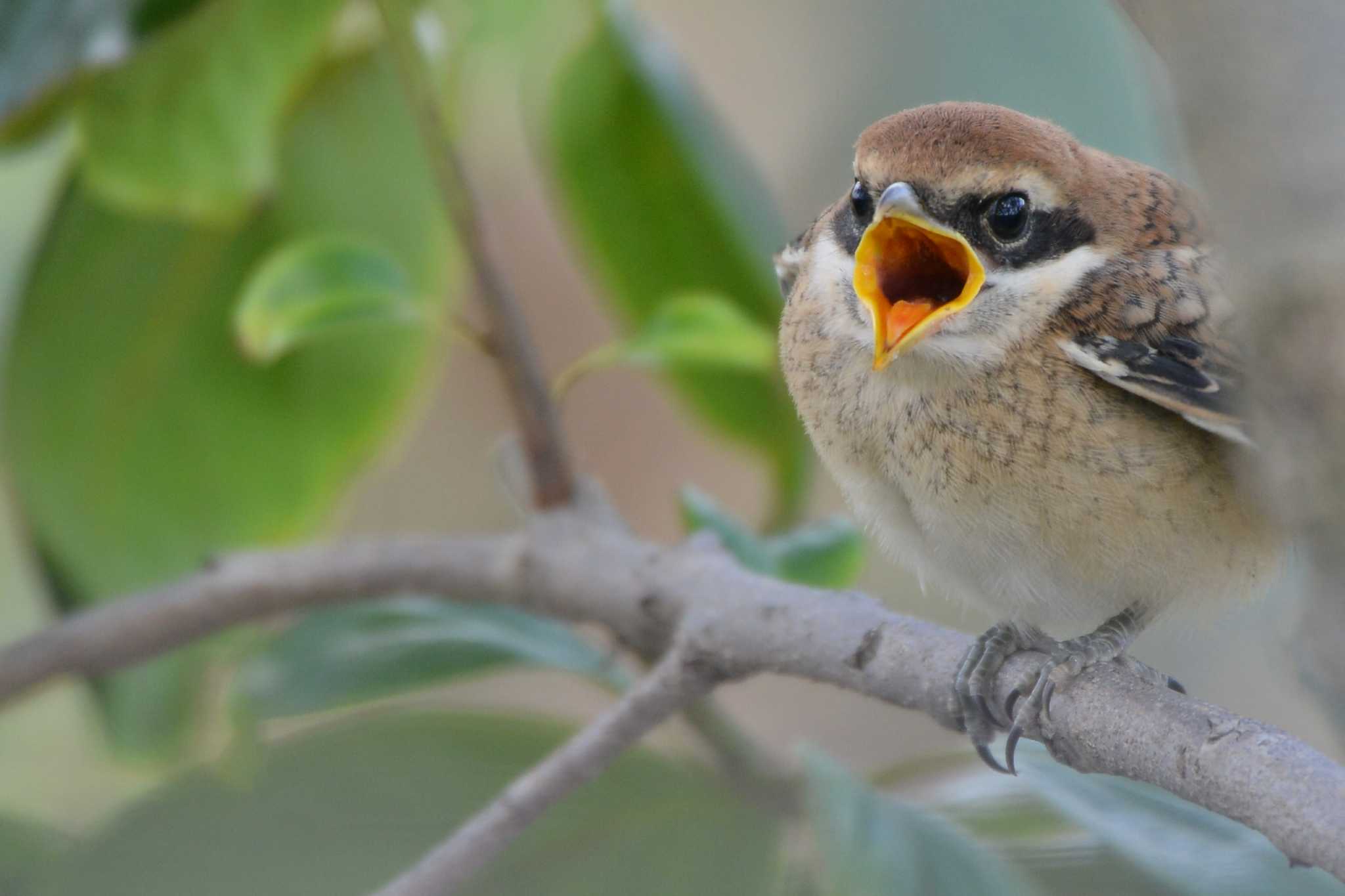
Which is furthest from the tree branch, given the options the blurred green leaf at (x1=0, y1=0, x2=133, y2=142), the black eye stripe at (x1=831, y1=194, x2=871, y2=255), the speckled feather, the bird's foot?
the blurred green leaf at (x1=0, y1=0, x2=133, y2=142)

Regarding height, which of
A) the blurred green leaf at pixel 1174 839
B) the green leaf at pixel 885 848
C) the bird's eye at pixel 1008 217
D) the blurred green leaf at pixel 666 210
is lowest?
the blurred green leaf at pixel 1174 839

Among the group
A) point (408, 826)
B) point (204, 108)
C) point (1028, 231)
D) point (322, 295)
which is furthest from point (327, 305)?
point (1028, 231)

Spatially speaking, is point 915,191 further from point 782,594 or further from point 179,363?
point 179,363

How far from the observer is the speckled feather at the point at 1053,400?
1.46 m

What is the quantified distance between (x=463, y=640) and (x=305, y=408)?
609 millimetres

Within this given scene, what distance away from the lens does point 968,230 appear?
4.89 feet

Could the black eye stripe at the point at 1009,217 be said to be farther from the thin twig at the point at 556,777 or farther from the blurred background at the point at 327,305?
the thin twig at the point at 556,777

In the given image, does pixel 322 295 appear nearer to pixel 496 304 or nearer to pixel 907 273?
pixel 496 304

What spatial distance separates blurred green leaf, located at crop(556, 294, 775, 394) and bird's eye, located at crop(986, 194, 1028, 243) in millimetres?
347

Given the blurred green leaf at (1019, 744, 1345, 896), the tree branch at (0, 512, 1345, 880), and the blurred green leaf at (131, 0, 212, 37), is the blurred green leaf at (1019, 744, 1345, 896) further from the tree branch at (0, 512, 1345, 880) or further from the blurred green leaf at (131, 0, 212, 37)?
the blurred green leaf at (131, 0, 212, 37)

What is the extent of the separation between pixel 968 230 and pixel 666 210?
2.51 ft

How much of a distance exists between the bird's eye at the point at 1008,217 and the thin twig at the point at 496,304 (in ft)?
2.15

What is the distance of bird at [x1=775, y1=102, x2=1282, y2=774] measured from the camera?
145 centimetres

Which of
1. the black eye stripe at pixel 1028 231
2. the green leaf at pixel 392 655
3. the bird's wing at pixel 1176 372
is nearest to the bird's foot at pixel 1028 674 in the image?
the bird's wing at pixel 1176 372
